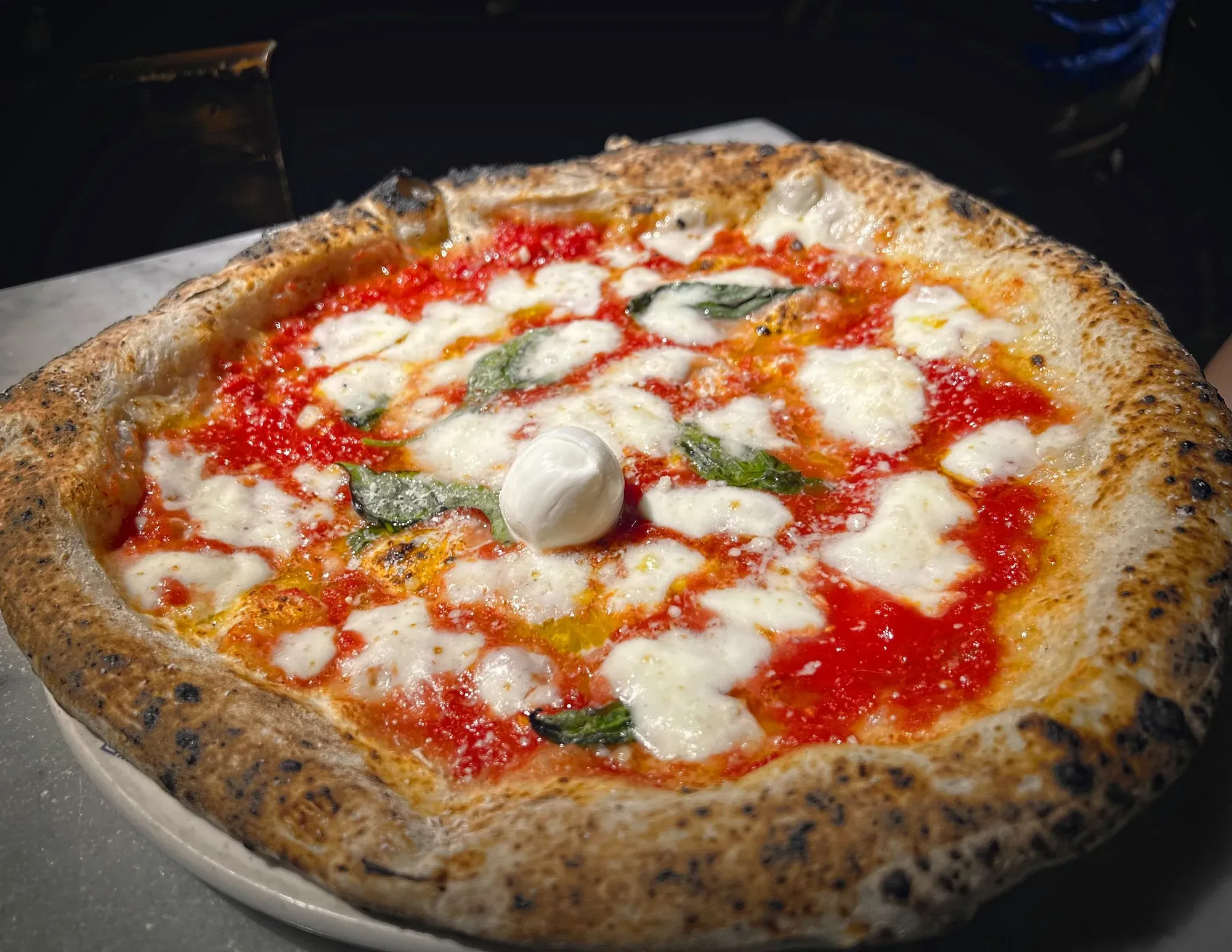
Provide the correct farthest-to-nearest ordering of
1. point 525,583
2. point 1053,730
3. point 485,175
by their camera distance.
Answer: point 485,175
point 525,583
point 1053,730

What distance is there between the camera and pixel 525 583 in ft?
7.20

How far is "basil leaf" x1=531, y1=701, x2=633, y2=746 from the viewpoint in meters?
1.84

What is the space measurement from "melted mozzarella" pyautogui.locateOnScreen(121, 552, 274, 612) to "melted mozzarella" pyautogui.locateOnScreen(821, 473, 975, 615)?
131 cm

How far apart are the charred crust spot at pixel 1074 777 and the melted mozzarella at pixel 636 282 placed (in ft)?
6.61

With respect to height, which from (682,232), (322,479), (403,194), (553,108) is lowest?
(553,108)

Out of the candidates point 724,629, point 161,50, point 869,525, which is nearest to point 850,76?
point 161,50

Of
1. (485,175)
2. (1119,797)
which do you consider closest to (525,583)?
(1119,797)

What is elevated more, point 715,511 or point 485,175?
point 485,175

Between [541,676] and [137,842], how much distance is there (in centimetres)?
91

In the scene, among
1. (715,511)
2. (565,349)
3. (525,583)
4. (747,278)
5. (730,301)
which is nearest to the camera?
(525,583)

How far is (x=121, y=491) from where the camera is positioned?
8.02 feet

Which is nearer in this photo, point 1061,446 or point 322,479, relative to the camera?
point 1061,446

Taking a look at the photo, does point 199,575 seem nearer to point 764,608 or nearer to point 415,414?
point 415,414

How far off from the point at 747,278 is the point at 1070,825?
2.05 m
